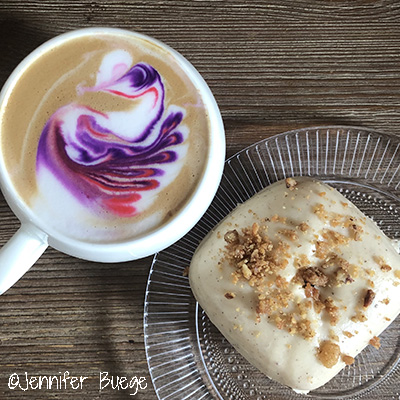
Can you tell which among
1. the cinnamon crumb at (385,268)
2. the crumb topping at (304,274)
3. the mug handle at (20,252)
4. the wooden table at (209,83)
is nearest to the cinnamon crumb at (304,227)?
the crumb topping at (304,274)

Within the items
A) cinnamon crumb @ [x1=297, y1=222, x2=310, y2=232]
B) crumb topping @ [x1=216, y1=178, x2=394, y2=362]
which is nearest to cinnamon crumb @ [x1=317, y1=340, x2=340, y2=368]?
crumb topping @ [x1=216, y1=178, x2=394, y2=362]

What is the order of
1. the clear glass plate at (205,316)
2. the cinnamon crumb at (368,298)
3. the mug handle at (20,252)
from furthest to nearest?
the clear glass plate at (205,316) < the cinnamon crumb at (368,298) < the mug handle at (20,252)

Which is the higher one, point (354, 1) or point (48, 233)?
point (354, 1)

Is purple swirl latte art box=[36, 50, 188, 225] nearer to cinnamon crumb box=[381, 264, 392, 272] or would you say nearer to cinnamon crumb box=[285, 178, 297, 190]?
cinnamon crumb box=[285, 178, 297, 190]

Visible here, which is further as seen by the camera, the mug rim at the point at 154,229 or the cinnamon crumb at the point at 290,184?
the cinnamon crumb at the point at 290,184

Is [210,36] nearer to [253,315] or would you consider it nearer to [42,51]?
[42,51]

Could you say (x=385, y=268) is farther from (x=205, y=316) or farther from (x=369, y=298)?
(x=205, y=316)

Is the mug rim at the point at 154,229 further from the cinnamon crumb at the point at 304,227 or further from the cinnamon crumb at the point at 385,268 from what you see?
the cinnamon crumb at the point at 385,268

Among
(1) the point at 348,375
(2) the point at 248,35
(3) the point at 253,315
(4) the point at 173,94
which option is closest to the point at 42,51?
(4) the point at 173,94
